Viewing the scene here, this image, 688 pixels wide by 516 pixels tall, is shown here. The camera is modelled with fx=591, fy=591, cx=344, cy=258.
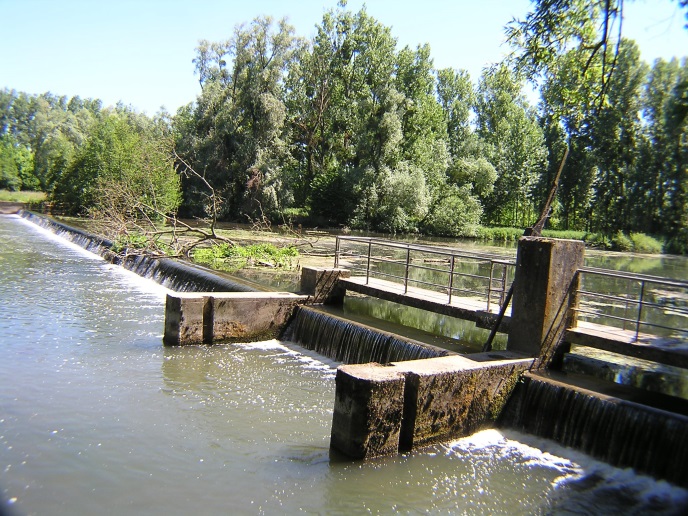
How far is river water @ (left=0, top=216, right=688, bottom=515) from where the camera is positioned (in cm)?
596

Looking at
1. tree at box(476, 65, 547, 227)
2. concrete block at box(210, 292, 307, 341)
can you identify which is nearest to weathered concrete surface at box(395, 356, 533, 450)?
concrete block at box(210, 292, 307, 341)

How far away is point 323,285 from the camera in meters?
13.8

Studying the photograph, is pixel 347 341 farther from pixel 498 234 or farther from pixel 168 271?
pixel 498 234

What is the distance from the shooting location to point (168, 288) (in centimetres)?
1752

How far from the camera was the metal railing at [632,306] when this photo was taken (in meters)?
9.59

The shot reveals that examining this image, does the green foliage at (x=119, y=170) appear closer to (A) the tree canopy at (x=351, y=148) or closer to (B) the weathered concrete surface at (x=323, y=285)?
(A) the tree canopy at (x=351, y=148)

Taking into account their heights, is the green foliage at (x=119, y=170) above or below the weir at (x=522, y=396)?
above

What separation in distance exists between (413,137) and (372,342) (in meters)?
39.3

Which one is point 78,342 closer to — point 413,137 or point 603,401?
point 603,401

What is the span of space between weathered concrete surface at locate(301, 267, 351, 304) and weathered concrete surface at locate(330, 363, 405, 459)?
6637 mm

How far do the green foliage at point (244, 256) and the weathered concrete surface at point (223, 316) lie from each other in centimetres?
828

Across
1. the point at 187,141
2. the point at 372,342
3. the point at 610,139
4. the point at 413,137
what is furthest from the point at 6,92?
the point at 372,342

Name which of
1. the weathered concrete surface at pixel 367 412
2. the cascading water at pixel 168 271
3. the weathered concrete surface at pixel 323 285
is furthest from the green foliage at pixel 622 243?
the weathered concrete surface at pixel 367 412

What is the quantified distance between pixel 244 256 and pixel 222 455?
15112 mm
